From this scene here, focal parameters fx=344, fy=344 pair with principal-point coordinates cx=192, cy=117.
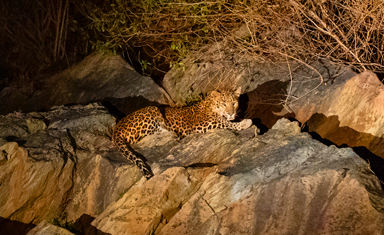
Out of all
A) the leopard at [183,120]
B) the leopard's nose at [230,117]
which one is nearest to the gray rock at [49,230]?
the leopard at [183,120]

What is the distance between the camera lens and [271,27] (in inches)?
260

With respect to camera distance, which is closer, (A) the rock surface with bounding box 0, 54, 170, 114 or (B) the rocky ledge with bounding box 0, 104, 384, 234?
(B) the rocky ledge with bounding box 0, 104, 384, 234

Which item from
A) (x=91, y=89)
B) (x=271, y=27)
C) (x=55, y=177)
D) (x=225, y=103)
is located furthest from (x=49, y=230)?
(x=271, y=27)

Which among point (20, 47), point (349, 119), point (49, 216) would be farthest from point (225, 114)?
point (20, 47)

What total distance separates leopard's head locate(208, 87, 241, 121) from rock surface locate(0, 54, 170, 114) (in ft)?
4.66

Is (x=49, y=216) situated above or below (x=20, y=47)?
below

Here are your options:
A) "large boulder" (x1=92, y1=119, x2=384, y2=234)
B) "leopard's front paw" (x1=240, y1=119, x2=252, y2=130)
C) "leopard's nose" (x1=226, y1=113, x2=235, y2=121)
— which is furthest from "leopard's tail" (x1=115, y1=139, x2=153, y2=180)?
"leopard's nose" (x1=226, y1=113, x2=235, y2=121)

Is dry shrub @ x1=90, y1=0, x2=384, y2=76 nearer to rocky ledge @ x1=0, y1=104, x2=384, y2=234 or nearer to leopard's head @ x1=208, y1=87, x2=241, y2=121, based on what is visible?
leopard's head @ x1=208, y1=87, x2=241, y2=121

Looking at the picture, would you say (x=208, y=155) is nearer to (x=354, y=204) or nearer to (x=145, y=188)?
(x=145, y=188)

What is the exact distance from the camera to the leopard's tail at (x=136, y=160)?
4.84 m

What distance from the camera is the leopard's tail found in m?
4.84

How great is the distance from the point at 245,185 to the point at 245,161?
0.44m

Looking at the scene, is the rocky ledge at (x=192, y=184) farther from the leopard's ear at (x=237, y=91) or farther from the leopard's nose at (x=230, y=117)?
the leopard's ear at (x=237, y=91)

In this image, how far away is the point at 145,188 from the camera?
184 inches
